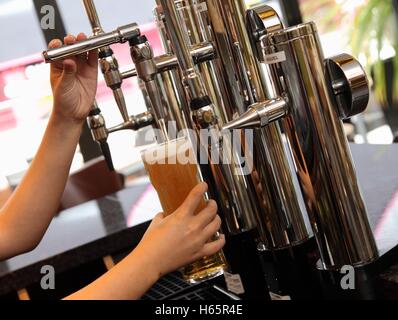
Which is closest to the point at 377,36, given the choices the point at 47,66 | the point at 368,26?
the point at 368,26

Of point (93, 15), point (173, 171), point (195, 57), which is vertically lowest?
point (173, 171)

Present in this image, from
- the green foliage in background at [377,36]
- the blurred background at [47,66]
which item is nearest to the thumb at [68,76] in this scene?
the blurred background at [47,66]

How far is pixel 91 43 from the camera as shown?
0.88 meters

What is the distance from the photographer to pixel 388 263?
865 mm

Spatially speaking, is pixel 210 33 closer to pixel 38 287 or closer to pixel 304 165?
pixel 304 165

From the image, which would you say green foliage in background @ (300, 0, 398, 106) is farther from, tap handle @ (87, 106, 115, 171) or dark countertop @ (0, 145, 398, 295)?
tap handle @ (87, 106, 115, 171)

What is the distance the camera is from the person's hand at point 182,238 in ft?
2.70

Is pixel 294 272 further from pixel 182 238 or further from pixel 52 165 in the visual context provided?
pixel 52 165

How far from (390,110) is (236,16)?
412 cm

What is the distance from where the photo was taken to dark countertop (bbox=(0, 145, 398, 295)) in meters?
1.10

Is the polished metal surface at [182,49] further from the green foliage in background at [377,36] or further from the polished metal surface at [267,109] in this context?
the green foliage in background at [377,36]

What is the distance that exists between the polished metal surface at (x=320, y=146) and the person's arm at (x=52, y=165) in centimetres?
40

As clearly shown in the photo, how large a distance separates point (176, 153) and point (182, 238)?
13 cm
